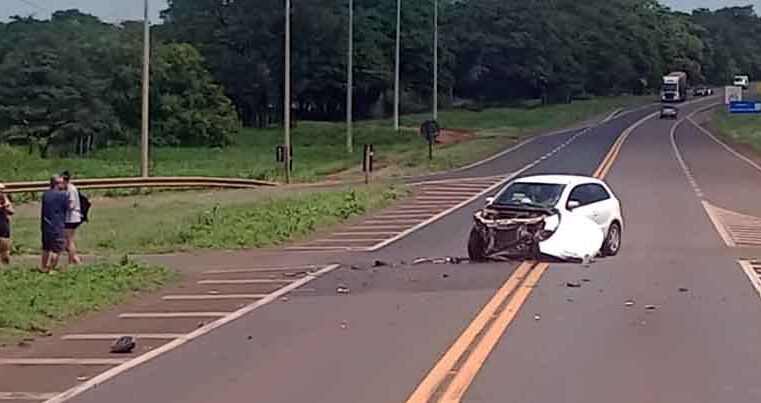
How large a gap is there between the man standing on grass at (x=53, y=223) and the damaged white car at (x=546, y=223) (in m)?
7.12

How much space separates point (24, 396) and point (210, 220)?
869 inches

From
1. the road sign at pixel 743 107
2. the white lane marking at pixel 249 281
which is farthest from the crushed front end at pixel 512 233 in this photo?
the road sign at pixel 743 107

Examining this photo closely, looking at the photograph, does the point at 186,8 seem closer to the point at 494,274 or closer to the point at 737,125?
the point at 737,125

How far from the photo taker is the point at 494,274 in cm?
2288

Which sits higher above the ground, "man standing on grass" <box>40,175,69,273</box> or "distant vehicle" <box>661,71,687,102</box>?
"distant vehicle" <box>661,71,687,102</box>

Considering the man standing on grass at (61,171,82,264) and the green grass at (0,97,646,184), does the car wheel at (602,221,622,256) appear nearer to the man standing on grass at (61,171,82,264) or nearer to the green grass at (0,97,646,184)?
the man standing on grass at (61,171,82,264)

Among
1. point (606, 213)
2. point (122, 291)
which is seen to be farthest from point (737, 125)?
point (122, 291)

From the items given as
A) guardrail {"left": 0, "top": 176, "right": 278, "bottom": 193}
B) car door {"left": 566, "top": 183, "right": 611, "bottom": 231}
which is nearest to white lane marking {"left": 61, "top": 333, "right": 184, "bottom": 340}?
car door {"left": 566, "top": 183, "right": 611, "bottom": 231}

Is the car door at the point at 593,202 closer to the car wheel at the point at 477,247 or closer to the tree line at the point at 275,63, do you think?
the car wheel at the point at 477,247

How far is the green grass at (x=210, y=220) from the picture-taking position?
32000 mm

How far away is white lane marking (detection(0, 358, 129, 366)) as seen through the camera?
1451 centimetres

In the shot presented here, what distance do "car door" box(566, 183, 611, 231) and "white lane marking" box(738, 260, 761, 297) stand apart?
9.15ft

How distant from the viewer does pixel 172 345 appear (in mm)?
15633

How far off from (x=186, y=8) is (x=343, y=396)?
4243 inches
